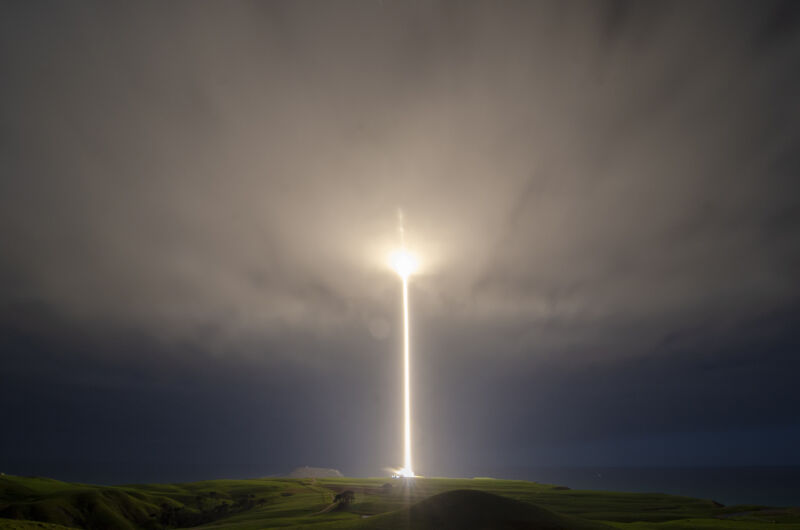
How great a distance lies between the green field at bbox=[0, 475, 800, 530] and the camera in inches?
2721

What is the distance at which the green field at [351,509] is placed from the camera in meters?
69.1

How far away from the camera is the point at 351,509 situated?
4190 inches

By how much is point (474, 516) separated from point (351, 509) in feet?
170

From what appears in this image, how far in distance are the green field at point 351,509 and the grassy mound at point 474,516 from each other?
0.17m

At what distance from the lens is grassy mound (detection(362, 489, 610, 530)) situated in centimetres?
6506

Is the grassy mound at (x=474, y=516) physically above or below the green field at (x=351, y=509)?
above

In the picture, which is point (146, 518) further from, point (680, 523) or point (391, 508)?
point (680, 523)

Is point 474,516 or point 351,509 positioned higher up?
point 474,516

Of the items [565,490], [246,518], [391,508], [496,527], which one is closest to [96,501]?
[246,518]

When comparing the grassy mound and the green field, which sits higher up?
the grassy mound

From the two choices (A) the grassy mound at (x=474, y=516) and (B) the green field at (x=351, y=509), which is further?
(B) the green field at (x=351, y=509)

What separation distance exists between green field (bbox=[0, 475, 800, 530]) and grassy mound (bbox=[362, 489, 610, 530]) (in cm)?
17

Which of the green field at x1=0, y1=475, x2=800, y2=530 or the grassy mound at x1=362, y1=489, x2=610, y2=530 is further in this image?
the green field at x1=0, y1=475, x2=800, y2=530

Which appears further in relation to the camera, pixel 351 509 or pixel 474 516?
pixel 351 509
